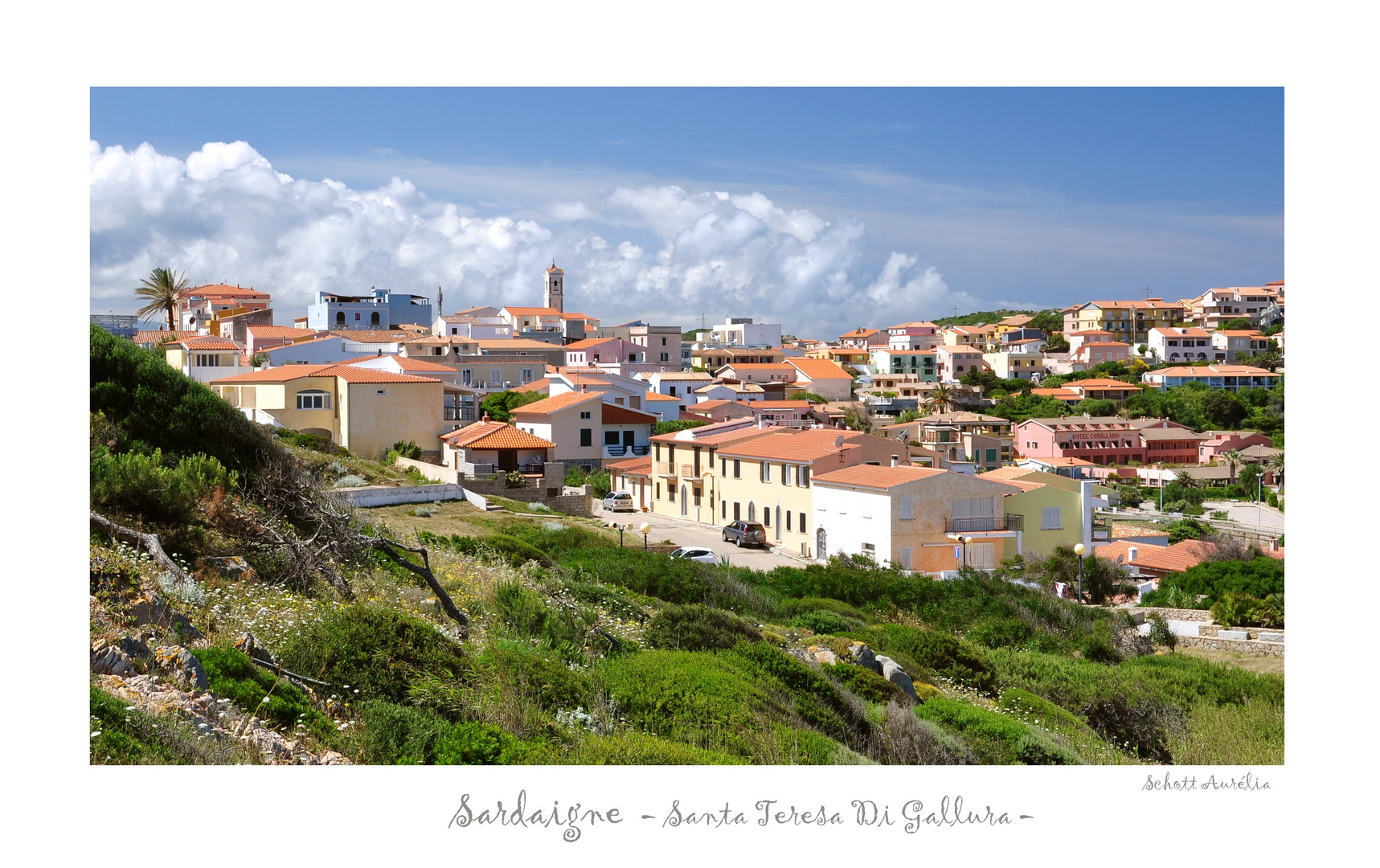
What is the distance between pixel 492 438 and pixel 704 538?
24.2 feet

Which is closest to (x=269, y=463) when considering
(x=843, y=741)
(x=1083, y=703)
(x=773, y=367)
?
(x=843, y=741)

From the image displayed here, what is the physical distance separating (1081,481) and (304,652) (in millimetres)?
23312

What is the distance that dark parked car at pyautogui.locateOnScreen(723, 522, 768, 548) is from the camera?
84.9 ft

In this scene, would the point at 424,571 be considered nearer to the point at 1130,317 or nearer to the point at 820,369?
the point at 820,369

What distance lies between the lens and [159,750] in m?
4.86

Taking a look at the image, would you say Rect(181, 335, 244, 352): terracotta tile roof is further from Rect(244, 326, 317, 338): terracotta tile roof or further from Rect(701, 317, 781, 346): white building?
Rect(701, 317, 781, 346): white building

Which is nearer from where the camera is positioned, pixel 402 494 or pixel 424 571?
pixel 424 571

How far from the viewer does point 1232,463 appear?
56156mm

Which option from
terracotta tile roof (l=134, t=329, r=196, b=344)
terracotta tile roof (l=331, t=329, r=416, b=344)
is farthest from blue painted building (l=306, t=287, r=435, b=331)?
terracotta tile roof (l=134, t=329, r=196, b=344)

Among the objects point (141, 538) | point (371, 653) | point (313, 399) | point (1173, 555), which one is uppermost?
point (313, 399)

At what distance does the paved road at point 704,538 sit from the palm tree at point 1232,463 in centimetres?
3722

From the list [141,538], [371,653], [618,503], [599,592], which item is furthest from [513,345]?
[371,653]

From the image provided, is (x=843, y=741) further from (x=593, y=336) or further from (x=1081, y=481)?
(x=593, y=336)
